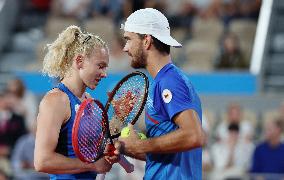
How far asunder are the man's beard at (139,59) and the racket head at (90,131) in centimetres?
36

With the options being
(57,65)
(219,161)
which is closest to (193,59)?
(219,161)

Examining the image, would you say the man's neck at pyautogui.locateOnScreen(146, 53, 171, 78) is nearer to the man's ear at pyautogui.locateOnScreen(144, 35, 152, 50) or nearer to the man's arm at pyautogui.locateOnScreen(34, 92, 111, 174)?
the man's ear at pyautogui.locateOnScreen(144, 35, 152, 50)

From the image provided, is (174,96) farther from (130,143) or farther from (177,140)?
(130,143)

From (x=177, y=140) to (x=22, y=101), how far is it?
7.31 meters

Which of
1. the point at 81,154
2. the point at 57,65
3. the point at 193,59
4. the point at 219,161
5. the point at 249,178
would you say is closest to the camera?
the point at 81,154

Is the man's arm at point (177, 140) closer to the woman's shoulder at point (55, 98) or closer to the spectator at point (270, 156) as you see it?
the woman's shoulder at point (55, 98)

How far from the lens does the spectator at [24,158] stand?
10.9 m

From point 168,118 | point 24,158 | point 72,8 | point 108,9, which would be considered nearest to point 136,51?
point 168,118

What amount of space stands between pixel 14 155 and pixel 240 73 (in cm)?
346

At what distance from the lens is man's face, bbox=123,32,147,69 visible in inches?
223

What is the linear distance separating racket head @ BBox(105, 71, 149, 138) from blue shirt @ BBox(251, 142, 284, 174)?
17.2 feet

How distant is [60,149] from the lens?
18.8 ft

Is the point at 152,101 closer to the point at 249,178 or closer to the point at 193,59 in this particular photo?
the point at 249,178

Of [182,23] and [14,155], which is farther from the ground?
[182,23]
